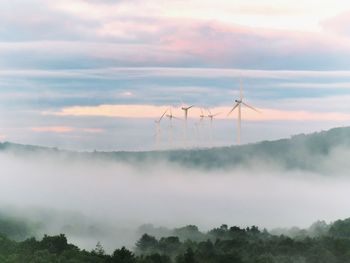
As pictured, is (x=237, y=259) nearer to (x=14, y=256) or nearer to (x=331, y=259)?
(x=331, y=259)

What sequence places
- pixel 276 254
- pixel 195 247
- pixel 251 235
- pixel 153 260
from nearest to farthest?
pixel 153 260, pixel 276 254, pixel 195 247, pixel 251 235

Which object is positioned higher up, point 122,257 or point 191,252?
point 122,257

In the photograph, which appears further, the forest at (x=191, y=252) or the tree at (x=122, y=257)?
the forest at (x=191, y=252)

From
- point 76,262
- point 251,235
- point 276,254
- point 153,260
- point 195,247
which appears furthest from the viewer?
point 251,235

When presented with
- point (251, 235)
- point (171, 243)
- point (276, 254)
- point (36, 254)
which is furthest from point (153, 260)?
point (251, 235)

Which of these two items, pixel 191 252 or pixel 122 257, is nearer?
pixel 122 257

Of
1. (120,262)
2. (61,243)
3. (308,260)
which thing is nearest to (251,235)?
(308,260)

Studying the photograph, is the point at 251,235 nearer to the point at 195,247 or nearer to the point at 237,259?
the point at 195,247

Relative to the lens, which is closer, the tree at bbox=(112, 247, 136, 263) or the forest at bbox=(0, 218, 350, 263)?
the tree at bbox=(112, 247, 136, 263)

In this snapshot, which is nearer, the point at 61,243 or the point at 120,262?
the point at 120,262
